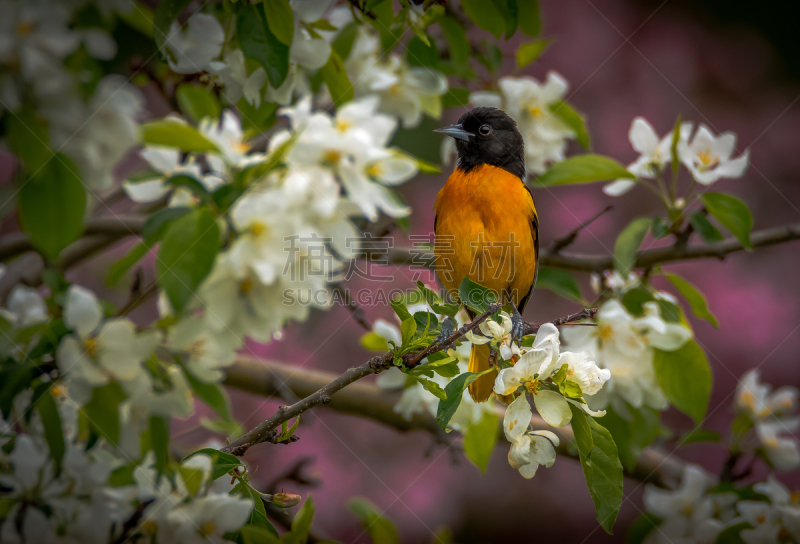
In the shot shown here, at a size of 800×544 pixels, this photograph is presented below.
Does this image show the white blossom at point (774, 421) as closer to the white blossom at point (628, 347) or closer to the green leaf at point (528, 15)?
the white blossom at point (628, 347)

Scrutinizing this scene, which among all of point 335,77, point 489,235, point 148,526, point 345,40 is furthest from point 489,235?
point 148,526

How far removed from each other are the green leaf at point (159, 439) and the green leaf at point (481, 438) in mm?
1226

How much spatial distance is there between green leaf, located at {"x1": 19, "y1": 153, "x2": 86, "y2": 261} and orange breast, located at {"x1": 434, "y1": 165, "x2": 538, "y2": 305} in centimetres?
187

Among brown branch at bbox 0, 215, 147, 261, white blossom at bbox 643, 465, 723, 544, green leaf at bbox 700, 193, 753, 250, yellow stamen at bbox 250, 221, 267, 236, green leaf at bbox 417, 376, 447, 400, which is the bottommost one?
brown branch at bbox 0, 215, 147, 261

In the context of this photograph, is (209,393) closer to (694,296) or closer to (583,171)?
(583,171)

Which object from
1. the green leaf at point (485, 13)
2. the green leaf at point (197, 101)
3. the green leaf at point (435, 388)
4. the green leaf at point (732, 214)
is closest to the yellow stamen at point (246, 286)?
the green leaf at point (435, 388)

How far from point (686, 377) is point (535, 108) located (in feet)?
4.26

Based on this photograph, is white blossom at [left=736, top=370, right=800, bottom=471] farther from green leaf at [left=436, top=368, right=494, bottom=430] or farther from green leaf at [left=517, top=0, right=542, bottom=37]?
green leaf at [left=436, top=368, right=494, bottom=430]

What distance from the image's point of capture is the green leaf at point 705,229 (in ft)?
6.85

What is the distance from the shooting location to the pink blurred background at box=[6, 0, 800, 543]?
425cm

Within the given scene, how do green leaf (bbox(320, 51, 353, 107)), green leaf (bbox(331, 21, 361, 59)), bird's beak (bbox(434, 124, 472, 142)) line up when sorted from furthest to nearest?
bird's beak (bbox(434, 124, 472, 142))
green leaf (bbox(331, 21, 361, 59))
green leaf (bbox(320, 51, 353, 107))

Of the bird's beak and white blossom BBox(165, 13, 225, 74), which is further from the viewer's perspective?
the bird's beak

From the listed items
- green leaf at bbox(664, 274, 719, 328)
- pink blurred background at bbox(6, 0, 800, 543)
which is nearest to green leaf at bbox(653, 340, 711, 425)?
green leaf at bbox(664, 274, 719, 328)

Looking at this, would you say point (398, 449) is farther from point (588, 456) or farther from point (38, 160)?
point (38, 160)
